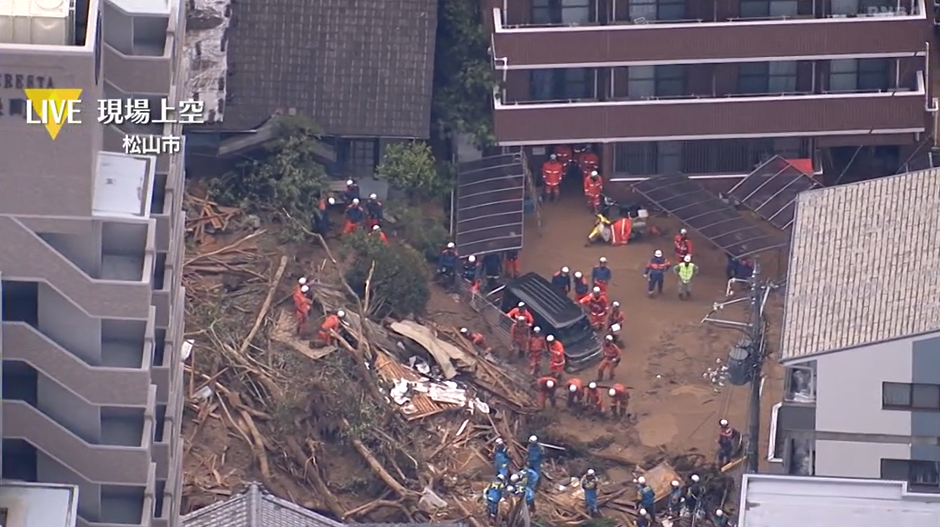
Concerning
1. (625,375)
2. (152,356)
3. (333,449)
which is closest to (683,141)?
(625,375)

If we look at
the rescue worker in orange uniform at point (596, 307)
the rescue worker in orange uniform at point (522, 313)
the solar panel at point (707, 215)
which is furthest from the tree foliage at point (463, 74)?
the rescue worker in orange uniform at point (522, 313)

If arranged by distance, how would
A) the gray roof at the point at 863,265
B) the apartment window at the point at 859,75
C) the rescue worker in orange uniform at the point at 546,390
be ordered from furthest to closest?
the apartment window at the point at 859,75 < the rescue worker in orange uniform at the point at 546,390 < the gray roof at the point at 863,265

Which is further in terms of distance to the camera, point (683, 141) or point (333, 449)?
point (683, 141)

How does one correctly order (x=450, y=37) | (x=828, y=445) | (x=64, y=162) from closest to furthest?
1. (x=64, y=162)
2. (x=828, y=445)
3. (x=450, y=37)

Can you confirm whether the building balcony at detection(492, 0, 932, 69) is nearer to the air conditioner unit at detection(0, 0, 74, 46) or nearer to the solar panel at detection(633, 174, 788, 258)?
the solar panel at detection(633, 174, 788, 258)

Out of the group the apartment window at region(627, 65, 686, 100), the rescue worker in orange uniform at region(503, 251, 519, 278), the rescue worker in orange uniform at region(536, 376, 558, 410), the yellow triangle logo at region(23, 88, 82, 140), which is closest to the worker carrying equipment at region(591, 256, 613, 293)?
the rescue worker in orange uniform at region(503, 251, 519, 278)

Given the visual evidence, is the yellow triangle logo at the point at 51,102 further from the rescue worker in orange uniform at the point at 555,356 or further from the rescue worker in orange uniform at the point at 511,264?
the rescue worker in orange uniform at the point at 511,264

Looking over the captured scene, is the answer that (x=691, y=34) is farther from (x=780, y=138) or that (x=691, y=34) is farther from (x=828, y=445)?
(x=828, y=445)

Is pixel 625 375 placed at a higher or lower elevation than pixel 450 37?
lower
